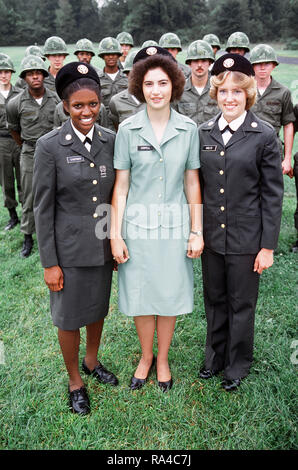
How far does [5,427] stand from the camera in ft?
9.07

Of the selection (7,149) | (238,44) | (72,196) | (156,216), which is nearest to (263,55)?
(238,44)

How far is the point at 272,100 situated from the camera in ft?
16.9

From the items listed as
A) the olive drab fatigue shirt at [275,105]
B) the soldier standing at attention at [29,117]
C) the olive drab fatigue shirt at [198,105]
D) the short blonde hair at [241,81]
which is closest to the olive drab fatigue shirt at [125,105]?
the olive drab fatigue shirt at [198,105]

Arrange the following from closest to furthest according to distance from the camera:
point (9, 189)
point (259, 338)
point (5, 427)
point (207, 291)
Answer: point (5, 427) → point (207, 291) → point (259, 338) → point (9, 189)

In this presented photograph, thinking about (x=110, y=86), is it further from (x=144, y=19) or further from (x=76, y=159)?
(x=144, y=19)

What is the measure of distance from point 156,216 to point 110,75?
16.5 feet

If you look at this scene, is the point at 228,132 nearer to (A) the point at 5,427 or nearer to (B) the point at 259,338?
(B) the point at 259,338

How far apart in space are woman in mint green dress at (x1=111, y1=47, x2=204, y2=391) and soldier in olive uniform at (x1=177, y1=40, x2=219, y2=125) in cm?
293

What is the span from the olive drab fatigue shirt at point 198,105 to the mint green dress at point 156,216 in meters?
2.91

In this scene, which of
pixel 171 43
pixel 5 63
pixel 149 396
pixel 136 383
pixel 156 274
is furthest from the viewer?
pixel 171 43

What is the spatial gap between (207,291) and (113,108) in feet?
11.3

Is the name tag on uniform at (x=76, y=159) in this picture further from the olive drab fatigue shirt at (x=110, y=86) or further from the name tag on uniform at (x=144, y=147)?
the olive drab fatigue shirt at (x=110, y=86)

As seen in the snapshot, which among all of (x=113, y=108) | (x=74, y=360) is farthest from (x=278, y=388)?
(x=113, y=108)
